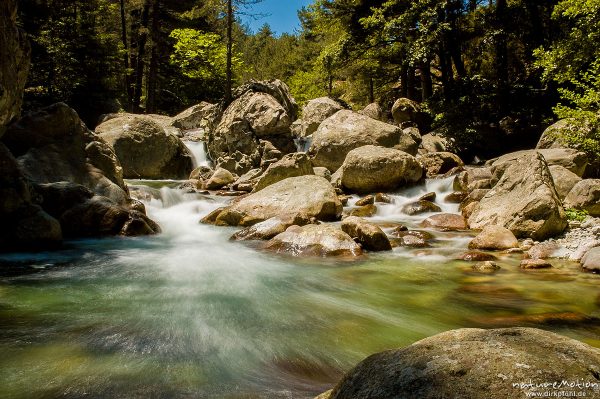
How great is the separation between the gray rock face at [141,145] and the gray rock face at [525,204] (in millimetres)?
12233

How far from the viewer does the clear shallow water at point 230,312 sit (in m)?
3.03

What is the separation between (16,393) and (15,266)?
4.16m

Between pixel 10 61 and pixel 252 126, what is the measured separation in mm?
12500

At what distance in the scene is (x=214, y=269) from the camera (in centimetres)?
667

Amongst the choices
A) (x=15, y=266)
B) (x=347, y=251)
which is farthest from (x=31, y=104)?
(x=347, y=251)

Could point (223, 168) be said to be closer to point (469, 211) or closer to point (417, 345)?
point (469, 211)

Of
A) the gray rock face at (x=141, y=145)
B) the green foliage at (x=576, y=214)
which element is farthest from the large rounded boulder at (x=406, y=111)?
the green foliage at (x=576, y=214)

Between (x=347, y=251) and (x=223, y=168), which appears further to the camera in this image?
(x=223, y=168)

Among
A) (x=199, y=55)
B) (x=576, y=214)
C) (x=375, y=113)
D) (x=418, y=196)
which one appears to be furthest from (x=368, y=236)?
(x=199, y=55)

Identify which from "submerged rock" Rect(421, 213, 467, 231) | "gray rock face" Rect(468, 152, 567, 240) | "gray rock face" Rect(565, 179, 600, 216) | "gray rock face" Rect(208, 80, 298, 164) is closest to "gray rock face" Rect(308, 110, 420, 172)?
"gray rock face" Rect(208, 80, 298, 164)

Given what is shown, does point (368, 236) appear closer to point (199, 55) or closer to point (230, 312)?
point (230, 312)

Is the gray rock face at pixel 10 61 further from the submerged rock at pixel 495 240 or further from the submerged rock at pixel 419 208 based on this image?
the submerged rock at pixel 419 208

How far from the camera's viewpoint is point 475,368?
5.04ft

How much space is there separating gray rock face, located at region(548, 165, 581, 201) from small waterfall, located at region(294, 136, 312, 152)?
11.0m
